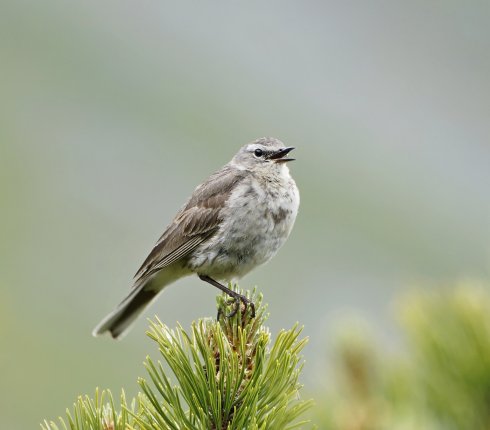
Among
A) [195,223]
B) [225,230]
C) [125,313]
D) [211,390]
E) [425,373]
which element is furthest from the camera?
[125,313]

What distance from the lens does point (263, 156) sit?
22.6 ft

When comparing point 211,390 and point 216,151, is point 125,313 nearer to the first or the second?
point 211,390

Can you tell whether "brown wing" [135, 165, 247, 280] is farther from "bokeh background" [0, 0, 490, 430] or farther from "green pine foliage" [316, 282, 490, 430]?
"green pine foliage" [316, 282, 490, 430]

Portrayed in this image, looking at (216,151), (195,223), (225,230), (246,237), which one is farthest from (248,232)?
(216,151)

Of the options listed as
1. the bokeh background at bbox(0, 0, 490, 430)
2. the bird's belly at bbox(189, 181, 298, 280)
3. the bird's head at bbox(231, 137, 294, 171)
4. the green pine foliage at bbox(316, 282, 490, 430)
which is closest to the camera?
the green pine foliage at bbox(316, 282, 490, 430)

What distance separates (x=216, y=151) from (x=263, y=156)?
5977cm

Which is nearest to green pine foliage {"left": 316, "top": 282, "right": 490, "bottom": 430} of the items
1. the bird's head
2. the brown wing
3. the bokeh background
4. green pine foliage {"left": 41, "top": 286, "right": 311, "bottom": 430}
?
the bokeh background

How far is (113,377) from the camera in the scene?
111ft

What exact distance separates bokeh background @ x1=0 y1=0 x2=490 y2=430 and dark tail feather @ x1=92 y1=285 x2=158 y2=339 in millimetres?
1136

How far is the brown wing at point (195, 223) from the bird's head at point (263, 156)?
0.17 meters

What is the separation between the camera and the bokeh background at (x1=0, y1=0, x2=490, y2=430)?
35688mm

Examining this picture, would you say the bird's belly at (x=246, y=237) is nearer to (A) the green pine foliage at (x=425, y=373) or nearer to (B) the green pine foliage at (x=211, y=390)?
(A) the green pine foliage at (x=425, y=373)

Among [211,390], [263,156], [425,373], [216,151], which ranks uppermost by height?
[216,151]

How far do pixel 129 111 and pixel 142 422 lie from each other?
2827 inches
